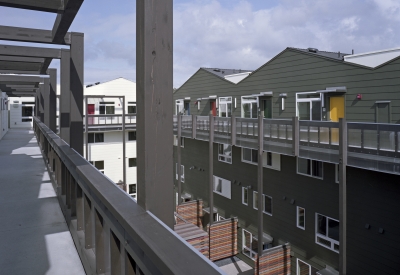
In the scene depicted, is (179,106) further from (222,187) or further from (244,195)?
(244,195)

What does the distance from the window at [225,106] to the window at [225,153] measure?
1624mm

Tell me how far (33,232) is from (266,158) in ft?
35.3

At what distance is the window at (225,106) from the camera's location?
16.1 meters

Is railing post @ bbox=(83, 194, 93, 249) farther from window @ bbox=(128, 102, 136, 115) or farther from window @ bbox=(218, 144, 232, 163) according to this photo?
window @ bbox=(128, 102, 136, 115)

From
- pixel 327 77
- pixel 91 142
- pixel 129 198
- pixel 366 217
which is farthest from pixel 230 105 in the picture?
pixel 129 198

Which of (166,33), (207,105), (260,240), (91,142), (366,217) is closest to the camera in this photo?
(166,33)

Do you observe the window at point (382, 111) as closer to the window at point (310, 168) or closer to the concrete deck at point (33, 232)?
the window at point (310, 168)

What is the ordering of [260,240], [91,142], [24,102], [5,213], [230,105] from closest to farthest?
[5,213], [260,240], [230,105], [91,142], [24,102]

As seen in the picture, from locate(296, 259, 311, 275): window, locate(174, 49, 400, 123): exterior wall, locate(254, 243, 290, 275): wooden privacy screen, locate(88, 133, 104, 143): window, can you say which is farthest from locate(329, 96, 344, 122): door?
locate(88, 133, 104, 143): window

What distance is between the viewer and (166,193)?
127cm

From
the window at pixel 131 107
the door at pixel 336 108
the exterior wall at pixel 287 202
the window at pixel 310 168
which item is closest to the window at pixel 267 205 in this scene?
the exterior wall at pixel 287 202

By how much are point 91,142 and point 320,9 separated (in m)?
25.0

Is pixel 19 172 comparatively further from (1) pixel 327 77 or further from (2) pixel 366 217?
(1) pixel 327 77

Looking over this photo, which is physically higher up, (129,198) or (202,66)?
(202,66)
